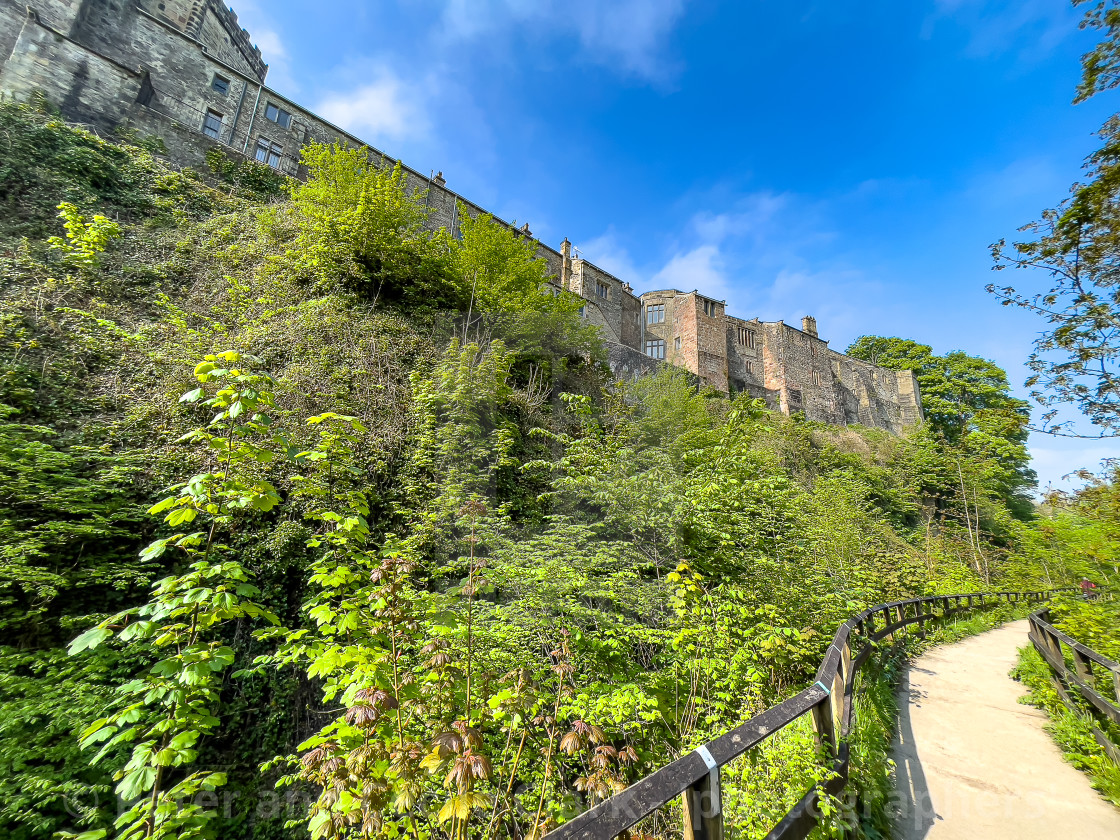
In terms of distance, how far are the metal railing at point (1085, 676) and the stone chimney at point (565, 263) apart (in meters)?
25.2

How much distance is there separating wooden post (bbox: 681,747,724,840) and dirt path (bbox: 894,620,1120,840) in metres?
2.56

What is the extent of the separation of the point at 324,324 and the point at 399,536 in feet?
17.8

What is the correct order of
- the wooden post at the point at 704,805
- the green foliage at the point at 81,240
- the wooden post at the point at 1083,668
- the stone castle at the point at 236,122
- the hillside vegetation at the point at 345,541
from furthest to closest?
the stone castle at the point at 236,122 < the green foliage at the point at 81,240 < the wooden post at the point at 1083,668 < the hillside vegetation at the point at 345,541 < the wooden post at the point at 704,805

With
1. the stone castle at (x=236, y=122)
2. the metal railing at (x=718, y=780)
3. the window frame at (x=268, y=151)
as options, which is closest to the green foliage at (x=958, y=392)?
the stone castle at (x=236, y=122)

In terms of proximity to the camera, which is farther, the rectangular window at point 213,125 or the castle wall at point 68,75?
the rectangular window at point 213,125

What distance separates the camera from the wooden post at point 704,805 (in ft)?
5.36

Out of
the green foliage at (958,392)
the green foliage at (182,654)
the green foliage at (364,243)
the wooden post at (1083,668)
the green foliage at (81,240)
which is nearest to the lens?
the green foliage at (182,654)

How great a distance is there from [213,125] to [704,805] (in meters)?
25.8

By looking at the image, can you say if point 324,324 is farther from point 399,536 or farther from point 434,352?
point 399,536

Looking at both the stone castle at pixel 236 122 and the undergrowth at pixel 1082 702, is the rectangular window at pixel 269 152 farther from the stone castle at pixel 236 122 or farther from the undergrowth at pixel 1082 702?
the undergrowth at pixel 1082 702

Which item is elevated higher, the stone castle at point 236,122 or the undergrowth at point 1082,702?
the stone castle at point 236,122

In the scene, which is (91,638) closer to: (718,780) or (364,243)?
(718,780)

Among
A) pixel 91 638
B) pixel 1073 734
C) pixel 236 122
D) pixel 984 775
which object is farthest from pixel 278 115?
pixel 1073 734

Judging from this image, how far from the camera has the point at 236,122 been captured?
17938 mm
